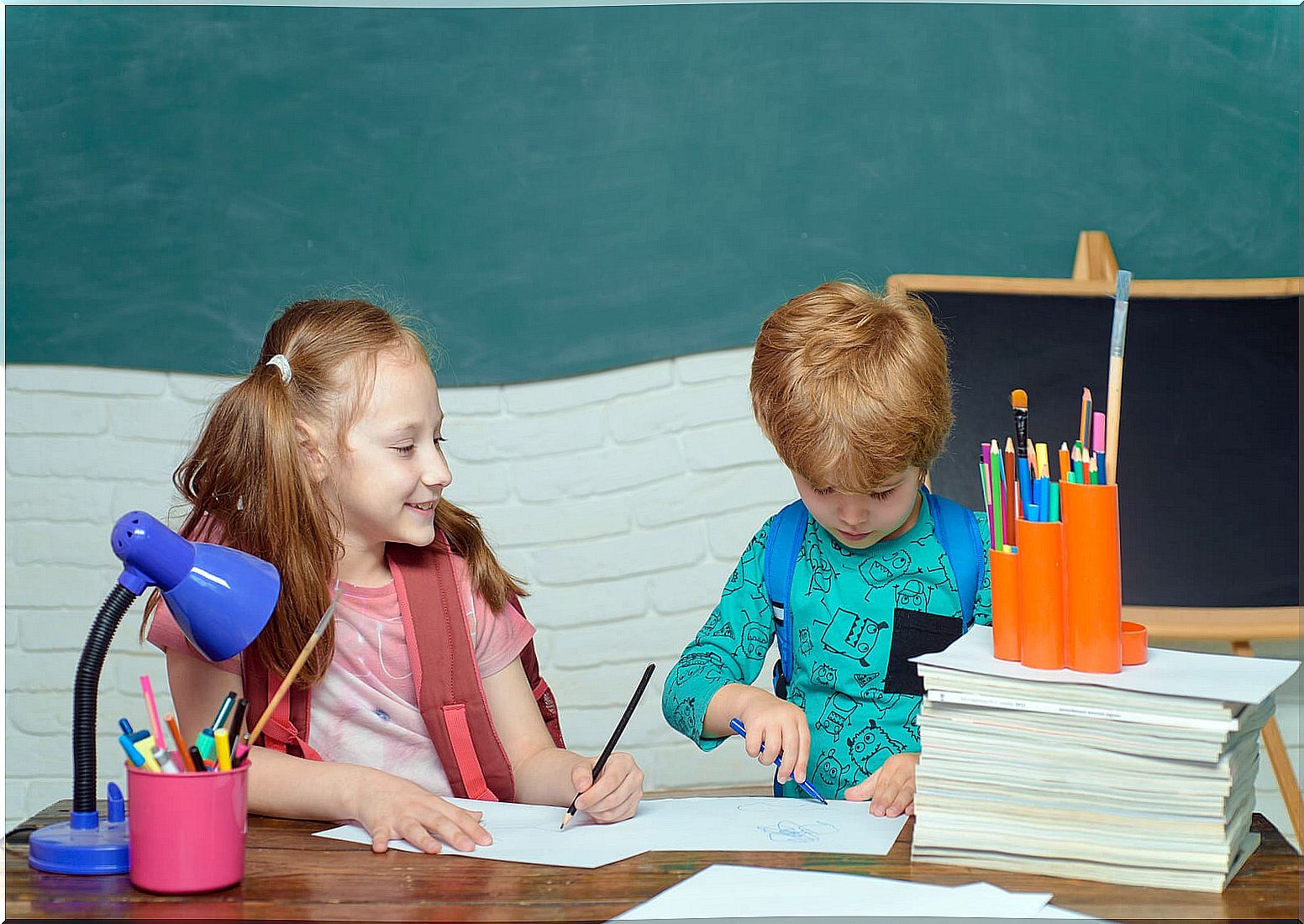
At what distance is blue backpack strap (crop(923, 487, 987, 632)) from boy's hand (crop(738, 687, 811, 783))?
28 cm

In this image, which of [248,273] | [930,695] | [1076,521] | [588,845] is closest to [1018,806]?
[930,695]

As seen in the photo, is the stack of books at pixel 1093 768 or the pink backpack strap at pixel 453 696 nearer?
the stack of books at pixel 1093 768

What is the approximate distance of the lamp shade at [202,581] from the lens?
855mm

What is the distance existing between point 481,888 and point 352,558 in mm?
493

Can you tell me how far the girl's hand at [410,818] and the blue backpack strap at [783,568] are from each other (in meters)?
0.46

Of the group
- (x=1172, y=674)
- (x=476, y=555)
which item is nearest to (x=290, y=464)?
(x=476, y=555)

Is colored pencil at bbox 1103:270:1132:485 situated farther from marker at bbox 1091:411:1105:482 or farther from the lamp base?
the lamp base

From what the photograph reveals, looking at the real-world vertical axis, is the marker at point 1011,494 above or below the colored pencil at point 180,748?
above

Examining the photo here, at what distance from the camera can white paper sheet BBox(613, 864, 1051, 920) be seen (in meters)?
0.81

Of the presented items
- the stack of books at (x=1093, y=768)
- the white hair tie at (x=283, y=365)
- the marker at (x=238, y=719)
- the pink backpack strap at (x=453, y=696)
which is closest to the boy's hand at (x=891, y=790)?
the stack of books at (x=1093, y=768)

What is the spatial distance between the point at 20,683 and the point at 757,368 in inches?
59.3

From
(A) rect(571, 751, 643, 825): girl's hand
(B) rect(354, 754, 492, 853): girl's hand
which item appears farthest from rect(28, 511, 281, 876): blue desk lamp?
(A) rect(571, 751, 643, 825): girl's hand

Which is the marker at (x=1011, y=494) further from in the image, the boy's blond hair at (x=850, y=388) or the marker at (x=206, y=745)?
the marker at (x=206, y=745)

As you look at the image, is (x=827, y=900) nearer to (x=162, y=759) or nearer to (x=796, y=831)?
(x=796, y=831)
